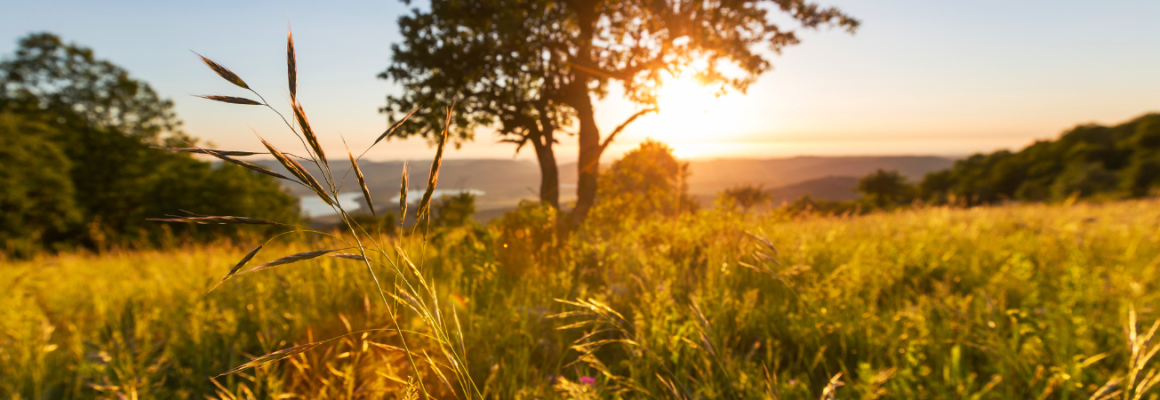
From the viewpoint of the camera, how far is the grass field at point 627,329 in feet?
6.66

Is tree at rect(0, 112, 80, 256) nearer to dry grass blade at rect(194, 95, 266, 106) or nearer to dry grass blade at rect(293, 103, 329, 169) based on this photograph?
dry grass blade at rect(194, 95, 266, 106)

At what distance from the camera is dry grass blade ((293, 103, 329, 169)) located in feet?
2.84

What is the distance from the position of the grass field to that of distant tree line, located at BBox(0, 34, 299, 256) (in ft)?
72.9

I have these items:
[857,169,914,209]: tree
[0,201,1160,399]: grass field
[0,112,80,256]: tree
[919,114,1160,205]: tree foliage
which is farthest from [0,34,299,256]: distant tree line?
[857,169,914,209]: tree

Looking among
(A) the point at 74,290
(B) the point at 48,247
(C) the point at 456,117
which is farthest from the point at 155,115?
(A) the point at 74,290

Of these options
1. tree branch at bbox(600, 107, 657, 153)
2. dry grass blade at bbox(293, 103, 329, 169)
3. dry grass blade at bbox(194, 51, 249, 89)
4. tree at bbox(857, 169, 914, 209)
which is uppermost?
tree branch at bbox(600, 107, 657, 153)

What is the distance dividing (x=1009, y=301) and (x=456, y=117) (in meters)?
12.4

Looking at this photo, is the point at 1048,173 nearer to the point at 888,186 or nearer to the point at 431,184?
the point at 888,186

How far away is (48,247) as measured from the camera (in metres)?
21.1

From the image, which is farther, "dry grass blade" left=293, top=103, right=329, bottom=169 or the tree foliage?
the tree foliage

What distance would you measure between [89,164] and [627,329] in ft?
107

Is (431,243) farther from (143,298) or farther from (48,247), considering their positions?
(48,247)

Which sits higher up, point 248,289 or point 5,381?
point 248,289

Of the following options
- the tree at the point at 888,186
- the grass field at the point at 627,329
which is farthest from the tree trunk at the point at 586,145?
the tree at the point at 888,186
